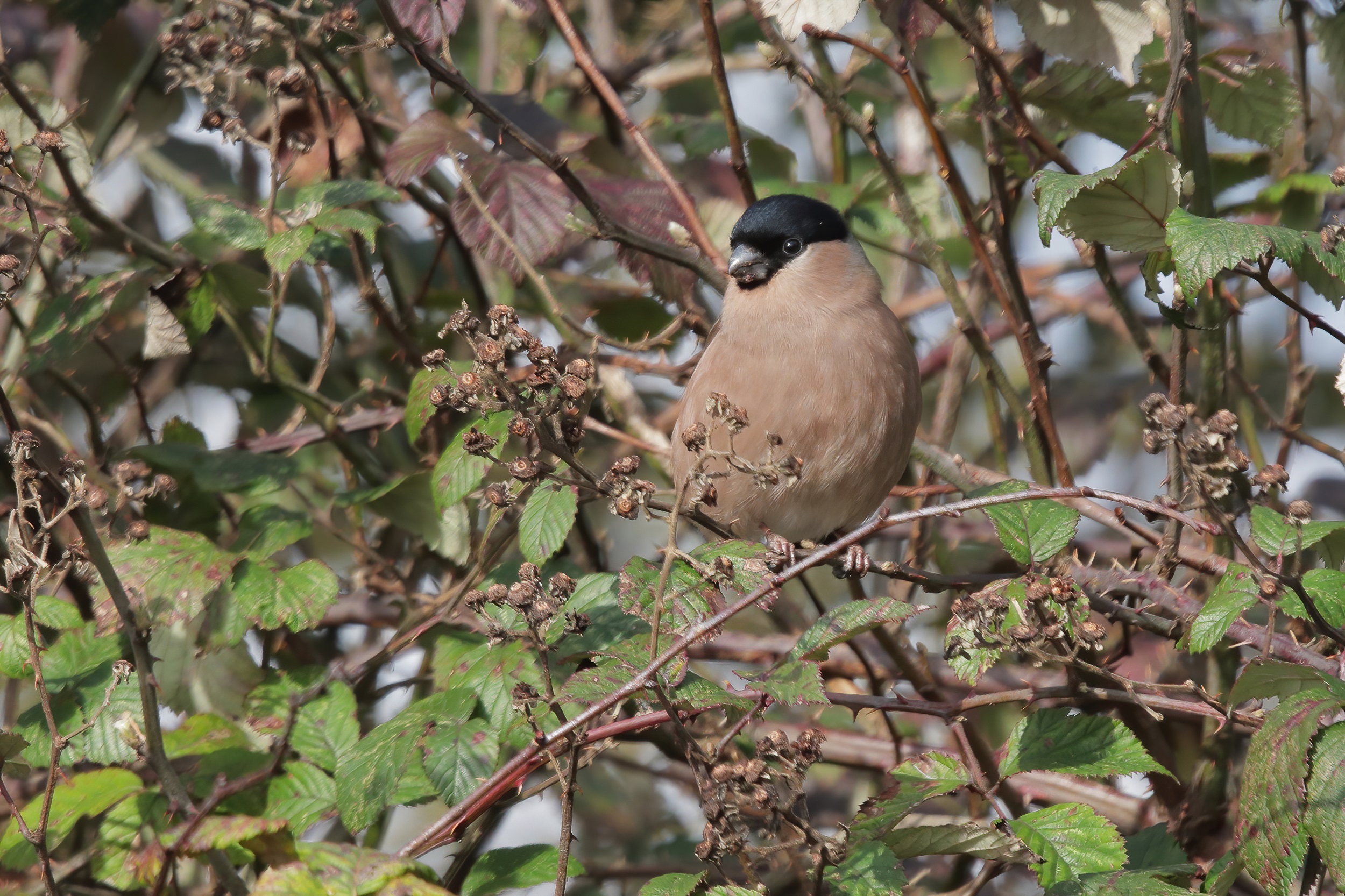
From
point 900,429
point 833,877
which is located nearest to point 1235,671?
point 900,429

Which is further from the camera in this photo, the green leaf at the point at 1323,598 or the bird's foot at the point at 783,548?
the bird's foot at the point at 783,548

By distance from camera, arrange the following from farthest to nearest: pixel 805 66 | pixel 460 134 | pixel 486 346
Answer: pixel 460 134 → pixel 805 66 → pixel 486 346

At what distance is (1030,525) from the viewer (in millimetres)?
2191

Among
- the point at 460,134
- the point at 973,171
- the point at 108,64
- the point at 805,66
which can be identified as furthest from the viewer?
the point at 973,171

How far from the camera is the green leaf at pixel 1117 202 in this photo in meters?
2.24

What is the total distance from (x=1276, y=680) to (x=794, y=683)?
0.75 m

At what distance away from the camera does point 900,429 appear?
3.35 m

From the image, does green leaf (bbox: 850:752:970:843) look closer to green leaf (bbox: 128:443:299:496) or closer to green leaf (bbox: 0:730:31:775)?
green leaf (bbox: 0:730:31:775)

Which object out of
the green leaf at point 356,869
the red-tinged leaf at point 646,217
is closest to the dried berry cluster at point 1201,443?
the green leaf at point 356,869

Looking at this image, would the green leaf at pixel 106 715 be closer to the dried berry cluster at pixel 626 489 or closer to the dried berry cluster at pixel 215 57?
the dried berry cluster at pixel 626 489

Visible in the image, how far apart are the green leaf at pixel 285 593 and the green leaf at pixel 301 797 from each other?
275 mm

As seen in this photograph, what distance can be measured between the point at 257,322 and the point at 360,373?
35cm

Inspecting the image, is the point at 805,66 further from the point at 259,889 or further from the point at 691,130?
the point at 259,889

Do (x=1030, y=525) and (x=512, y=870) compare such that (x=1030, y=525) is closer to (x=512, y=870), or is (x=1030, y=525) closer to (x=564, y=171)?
(x=512, y=870)
